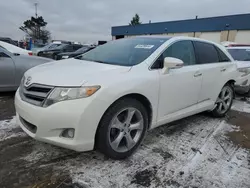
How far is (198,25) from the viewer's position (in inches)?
1194

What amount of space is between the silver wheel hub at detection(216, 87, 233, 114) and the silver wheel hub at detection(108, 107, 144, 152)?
227 centimetres

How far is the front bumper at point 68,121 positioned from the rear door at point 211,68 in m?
2.19

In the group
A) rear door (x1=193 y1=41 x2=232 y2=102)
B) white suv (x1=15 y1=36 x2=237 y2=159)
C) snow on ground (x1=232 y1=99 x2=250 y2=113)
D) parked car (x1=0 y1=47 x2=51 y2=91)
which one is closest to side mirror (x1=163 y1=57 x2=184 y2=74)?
white suv (x1=15 y1=36 x2=237 y2=159)

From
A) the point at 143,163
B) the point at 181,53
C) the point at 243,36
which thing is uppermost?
the point at 243,36

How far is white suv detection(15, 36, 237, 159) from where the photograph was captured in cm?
239

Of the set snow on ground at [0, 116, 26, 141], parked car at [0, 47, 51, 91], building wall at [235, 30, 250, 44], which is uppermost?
building wall at [235, 30, 250, 44]

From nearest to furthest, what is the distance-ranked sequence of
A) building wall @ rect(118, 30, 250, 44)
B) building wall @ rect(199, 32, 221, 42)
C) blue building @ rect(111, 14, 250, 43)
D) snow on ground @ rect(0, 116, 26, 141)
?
snow on ground @ rect(0, 116, 26, 141) → building wall @ rect(118, 30, 250, 44) → blue building @ rect(111, 14, 250, 43) → building wall @ rect(199, 32, 221, 42)

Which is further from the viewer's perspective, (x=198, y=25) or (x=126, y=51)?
(x=198, y=25)

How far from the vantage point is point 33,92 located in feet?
8.53

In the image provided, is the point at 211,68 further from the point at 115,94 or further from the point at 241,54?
the point at 241,54

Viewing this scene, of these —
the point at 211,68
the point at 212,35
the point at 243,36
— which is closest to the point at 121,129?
the point at 211,68

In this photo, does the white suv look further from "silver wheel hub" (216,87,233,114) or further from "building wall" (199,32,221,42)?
"building wall" (199,32,221,42)

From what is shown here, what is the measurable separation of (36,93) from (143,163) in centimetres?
150

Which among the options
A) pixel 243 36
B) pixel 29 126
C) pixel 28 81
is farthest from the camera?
pixel 243 36
